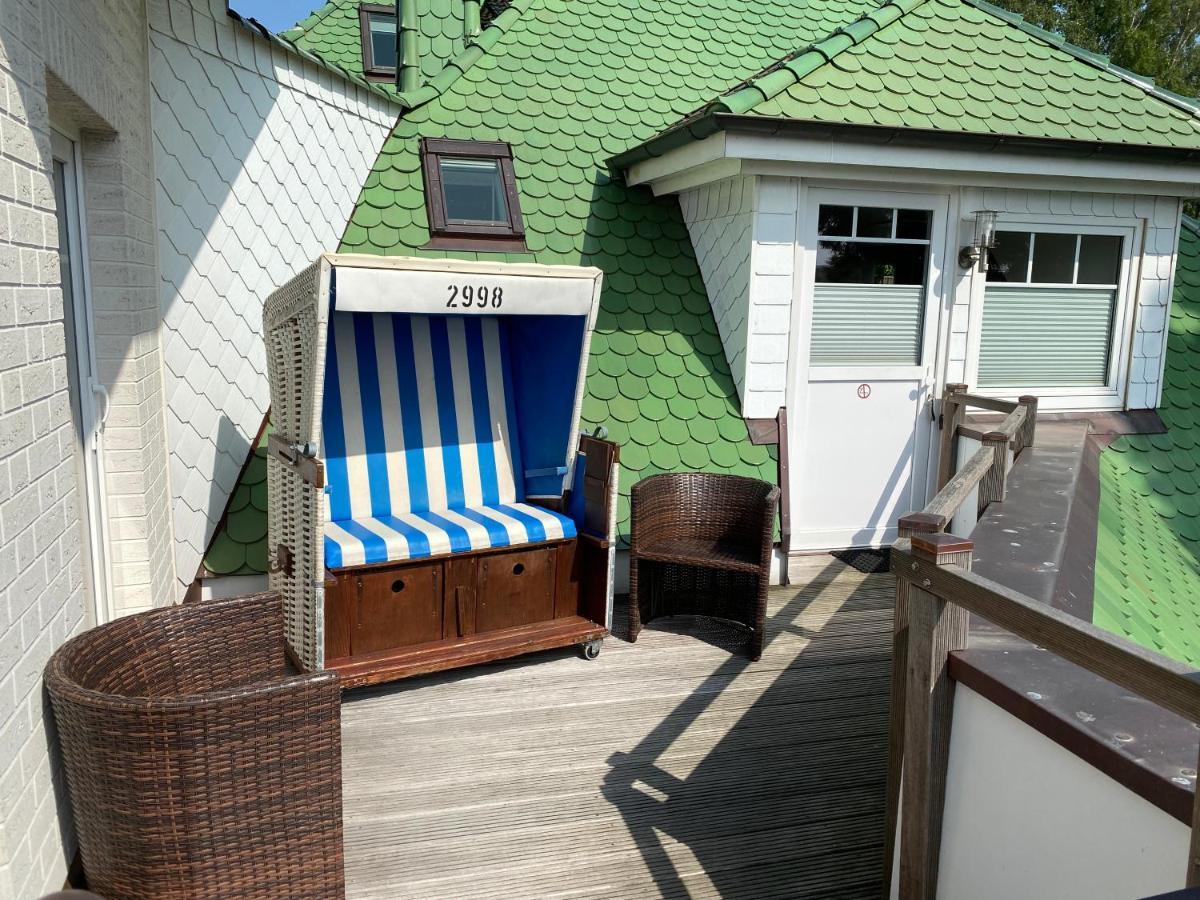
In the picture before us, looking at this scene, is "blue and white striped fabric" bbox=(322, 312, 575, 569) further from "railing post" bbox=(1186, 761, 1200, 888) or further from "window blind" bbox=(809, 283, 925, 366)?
"railing post" bbox=(1186, 761, 1200, 888)

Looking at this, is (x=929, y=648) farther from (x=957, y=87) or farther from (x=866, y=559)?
(x=957, y=87)

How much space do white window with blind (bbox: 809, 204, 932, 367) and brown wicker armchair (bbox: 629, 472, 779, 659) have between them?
1.36 meters

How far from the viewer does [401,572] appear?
14.2ft

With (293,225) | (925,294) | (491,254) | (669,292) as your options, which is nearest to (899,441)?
(925,294)

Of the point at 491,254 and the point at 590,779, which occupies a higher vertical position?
the point at 491,254

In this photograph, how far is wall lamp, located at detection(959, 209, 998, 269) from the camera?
5907 millimetres

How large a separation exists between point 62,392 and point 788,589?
4.38 meters

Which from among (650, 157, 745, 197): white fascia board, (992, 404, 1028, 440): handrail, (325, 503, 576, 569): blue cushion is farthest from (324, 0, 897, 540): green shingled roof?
(992, 404, 1028, 440): handrail

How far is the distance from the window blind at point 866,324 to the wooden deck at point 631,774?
1.93 meters

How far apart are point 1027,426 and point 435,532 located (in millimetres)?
3533

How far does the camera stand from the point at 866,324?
6.08 metres

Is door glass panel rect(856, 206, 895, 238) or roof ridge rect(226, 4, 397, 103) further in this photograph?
door glass panel rect(856, 206, 895, 238)

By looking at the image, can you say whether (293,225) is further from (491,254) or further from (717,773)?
(717,773)

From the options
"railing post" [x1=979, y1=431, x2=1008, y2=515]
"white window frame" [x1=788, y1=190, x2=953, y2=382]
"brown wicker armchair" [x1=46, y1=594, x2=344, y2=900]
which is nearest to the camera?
"brown wicker armchair" [x1=46, y1=594, x2=344, y2=900]
